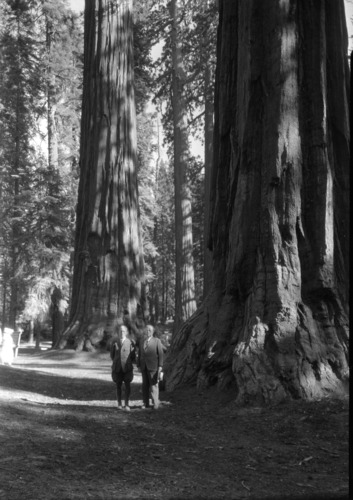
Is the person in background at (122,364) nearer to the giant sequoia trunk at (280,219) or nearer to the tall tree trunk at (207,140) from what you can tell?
the giant sequoia trunk at (280,219)

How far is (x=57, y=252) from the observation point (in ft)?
91.0

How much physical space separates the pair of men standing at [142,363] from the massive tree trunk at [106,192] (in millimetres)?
6522

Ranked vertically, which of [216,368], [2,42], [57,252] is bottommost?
[216,368]

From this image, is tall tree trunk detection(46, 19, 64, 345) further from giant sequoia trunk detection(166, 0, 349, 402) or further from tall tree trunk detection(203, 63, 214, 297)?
giant sequoia trunk detection(166, 0, 349, 402)

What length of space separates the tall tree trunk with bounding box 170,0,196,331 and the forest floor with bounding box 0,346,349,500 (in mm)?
15080

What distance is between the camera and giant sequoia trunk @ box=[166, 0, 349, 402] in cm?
805

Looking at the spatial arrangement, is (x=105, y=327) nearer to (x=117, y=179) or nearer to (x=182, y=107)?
(x=117, y=179)

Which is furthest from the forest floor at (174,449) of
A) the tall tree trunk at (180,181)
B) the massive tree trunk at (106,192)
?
the tall tree trunk at (180,181)

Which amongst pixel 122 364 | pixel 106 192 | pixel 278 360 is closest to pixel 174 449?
pixel 278 360

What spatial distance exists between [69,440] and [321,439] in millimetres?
2703

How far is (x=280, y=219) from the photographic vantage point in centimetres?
862

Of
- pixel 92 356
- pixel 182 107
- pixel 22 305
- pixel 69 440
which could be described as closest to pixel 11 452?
pixel 69 440

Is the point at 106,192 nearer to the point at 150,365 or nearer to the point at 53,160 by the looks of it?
the point at 150,365

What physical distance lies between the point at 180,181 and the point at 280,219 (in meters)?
16.6
